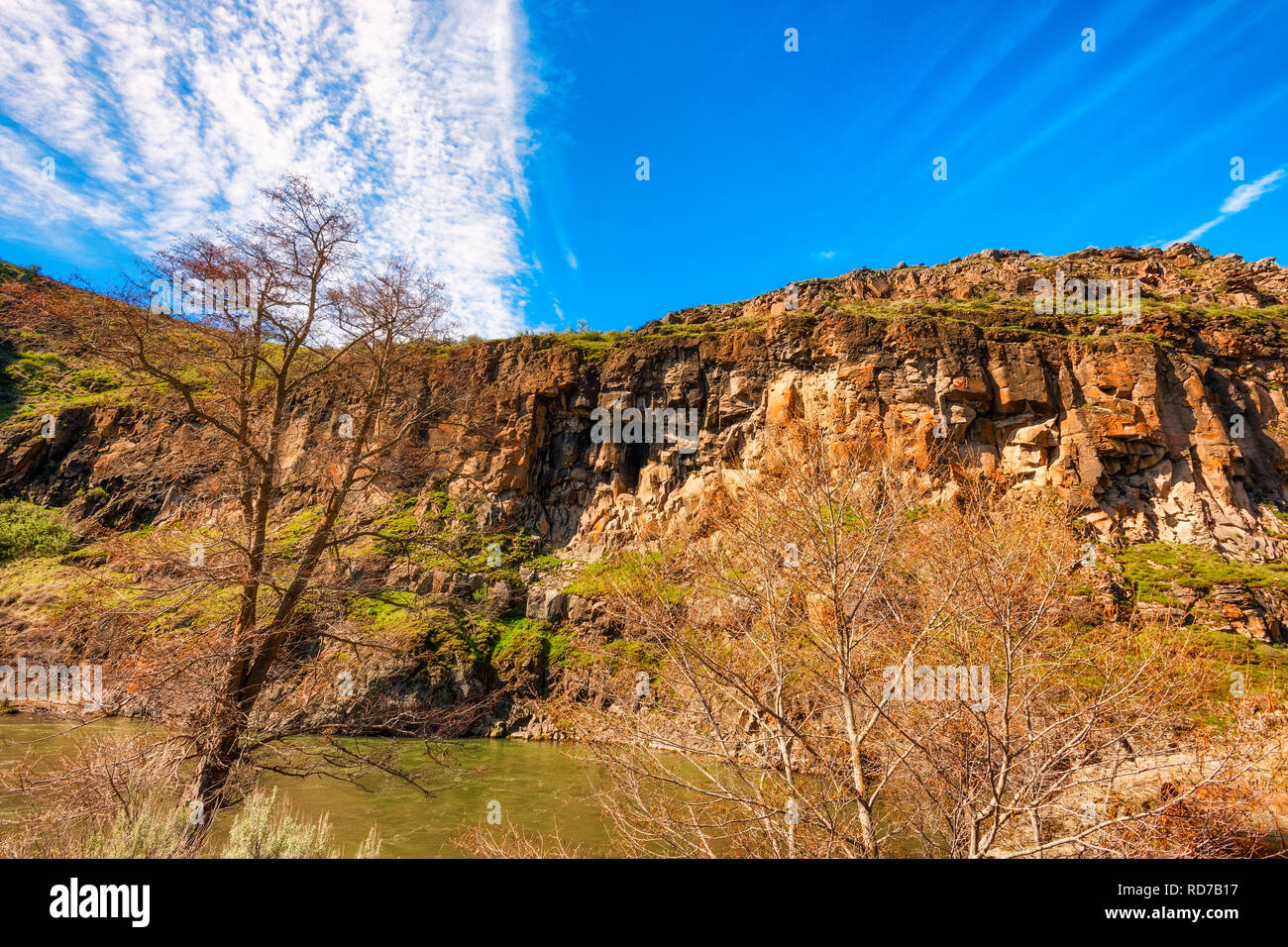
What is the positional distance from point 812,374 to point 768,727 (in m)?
27.1

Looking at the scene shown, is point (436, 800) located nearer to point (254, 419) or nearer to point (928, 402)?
point (254, 419)

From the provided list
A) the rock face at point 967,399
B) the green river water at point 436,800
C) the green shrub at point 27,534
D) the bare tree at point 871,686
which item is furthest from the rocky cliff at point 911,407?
the bare tree at point 871,686

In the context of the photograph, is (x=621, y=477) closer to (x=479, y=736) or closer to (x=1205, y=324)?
(x=479, y=736)

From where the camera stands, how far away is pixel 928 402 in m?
27.8

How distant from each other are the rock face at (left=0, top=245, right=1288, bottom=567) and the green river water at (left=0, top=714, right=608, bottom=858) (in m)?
10.4

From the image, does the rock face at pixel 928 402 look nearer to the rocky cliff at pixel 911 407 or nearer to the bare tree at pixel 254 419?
the rocky cliff at pixel 911 407

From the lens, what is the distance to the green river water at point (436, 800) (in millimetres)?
11406

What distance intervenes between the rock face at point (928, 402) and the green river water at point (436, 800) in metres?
10.4

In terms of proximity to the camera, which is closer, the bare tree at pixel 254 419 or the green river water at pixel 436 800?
the bare tree at pixel 254 419

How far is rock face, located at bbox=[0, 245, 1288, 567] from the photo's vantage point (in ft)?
81.4

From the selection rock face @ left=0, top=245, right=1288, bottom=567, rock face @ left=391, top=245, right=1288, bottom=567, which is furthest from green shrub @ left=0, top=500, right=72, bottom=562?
rock face @ left=391, top=245, right=1288, bottom=567

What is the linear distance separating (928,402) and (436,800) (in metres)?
27.3

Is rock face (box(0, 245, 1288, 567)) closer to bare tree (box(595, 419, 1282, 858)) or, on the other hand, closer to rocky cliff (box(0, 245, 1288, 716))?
rocky cliff (box(0, 245, 1288, 716))

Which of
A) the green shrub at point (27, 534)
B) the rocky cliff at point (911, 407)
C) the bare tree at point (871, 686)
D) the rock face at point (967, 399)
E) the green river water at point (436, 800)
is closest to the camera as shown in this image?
the bare tree at point (871, 686)
